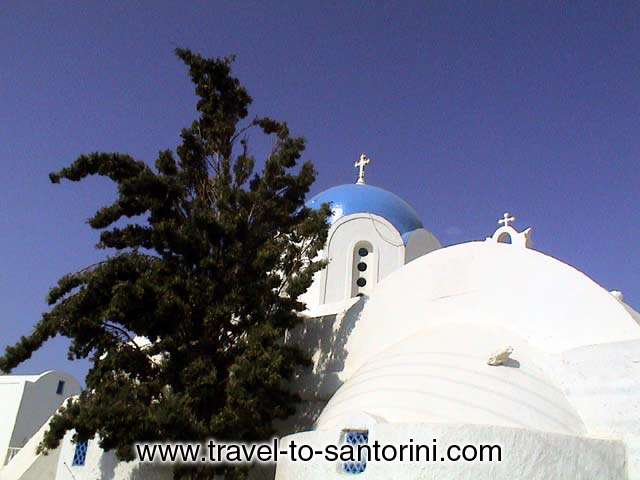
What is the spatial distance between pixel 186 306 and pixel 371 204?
752 centimetres

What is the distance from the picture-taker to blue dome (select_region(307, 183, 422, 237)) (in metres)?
15.9

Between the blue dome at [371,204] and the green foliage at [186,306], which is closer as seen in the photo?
the green foliage at [186,306]

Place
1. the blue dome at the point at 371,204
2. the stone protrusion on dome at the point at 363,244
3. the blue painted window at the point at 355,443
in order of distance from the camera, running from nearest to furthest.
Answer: the blue painted window at the point at 355,443, the stone protrusion on dome at the point at 363,244, the blue dome at the point at 371,204

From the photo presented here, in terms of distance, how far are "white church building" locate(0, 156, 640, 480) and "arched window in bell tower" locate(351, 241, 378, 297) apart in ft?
8.19

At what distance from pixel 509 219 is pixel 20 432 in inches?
723

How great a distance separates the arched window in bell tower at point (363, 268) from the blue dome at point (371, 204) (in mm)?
937

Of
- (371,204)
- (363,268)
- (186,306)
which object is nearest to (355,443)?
(186,306)

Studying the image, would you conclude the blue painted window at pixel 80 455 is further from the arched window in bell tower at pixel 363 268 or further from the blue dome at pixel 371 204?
the blue dome at pixel 371 204

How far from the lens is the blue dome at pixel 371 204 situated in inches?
627

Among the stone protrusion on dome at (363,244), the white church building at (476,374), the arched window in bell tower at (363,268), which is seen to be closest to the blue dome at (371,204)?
the stone protrusion on dome at (363,244)

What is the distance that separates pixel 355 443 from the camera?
7473 millimetres

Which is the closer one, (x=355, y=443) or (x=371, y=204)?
(x=355, y=443)

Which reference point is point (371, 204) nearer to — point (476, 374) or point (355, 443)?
point (476, 374)

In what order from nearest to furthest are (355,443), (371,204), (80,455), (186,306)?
(355,443) < (186,306) < (80,455) < (371,204)
